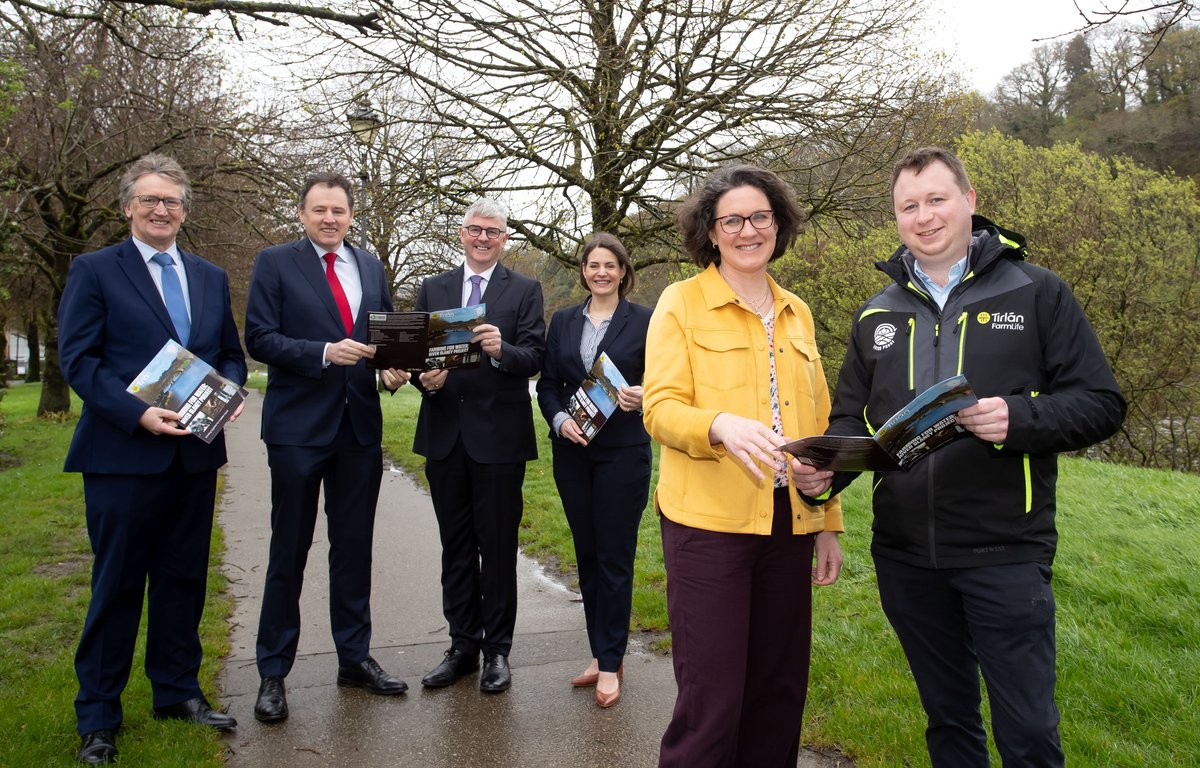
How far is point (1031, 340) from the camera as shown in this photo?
245 centimetres

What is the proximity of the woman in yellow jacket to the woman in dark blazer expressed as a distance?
1.30m

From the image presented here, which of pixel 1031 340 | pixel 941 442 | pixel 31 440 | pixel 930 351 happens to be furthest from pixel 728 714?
pixel 31 440

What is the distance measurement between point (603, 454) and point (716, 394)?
5.70 ft

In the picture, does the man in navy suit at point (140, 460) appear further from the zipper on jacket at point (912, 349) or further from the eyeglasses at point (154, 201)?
the zipper on jacket at point (912, 349)

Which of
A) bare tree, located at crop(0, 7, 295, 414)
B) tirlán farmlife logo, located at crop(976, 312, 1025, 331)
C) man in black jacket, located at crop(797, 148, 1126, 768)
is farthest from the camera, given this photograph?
bare tree, located at crop(0, 7, 295, 414)

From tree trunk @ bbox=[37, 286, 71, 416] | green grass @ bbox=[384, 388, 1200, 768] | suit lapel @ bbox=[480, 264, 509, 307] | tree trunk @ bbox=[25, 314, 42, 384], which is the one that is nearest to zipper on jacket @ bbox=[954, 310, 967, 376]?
green grass @ bbox=[384, 388, 1200, 768]

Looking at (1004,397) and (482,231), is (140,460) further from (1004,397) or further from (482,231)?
(1004,397)

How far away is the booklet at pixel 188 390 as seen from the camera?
145 inches

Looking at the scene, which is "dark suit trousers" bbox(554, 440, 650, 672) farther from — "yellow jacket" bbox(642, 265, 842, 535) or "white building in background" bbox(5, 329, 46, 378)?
"white building in background" bbox(5, 329, 46, 378)

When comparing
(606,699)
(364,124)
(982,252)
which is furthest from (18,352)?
(982,252)

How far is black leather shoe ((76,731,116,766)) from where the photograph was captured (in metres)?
3.46

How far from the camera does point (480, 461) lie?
14.5ft

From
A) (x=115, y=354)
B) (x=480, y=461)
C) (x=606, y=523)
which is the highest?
(x=115, y=354)

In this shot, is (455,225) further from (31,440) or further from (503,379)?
(31,440)
